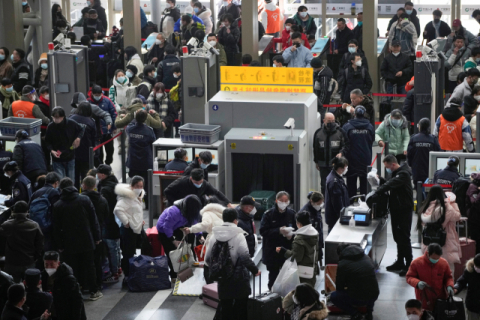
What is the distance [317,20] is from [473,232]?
14782mm

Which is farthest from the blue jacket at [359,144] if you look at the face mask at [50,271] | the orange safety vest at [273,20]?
the orange safety vest at [273,20]

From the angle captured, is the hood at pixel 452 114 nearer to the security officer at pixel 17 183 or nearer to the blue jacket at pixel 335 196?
the blue jacket at pixel 335 196

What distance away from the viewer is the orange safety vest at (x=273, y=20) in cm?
2241

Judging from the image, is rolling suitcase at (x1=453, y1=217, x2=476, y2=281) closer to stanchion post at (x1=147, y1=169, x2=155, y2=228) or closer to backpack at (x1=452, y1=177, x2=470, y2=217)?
backpack at (x1=452, y1=177, x2=470, y2=217)

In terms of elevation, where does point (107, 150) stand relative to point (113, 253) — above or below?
above

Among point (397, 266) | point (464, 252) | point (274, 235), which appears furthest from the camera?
point (397, 266)

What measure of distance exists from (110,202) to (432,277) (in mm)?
4164

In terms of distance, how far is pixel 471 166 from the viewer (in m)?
11.7

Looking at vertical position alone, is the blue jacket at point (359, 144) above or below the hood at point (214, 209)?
above

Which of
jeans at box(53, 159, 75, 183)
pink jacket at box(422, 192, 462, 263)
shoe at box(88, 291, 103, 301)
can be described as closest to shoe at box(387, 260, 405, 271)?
pink jacket at box(422, 192, 462, 263)

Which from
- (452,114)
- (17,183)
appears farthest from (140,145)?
(452,114)

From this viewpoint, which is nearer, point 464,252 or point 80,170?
point 464,252

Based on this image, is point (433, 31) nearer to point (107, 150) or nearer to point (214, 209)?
point (107, 150)

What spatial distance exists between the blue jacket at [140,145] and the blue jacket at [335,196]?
11.3 ft
